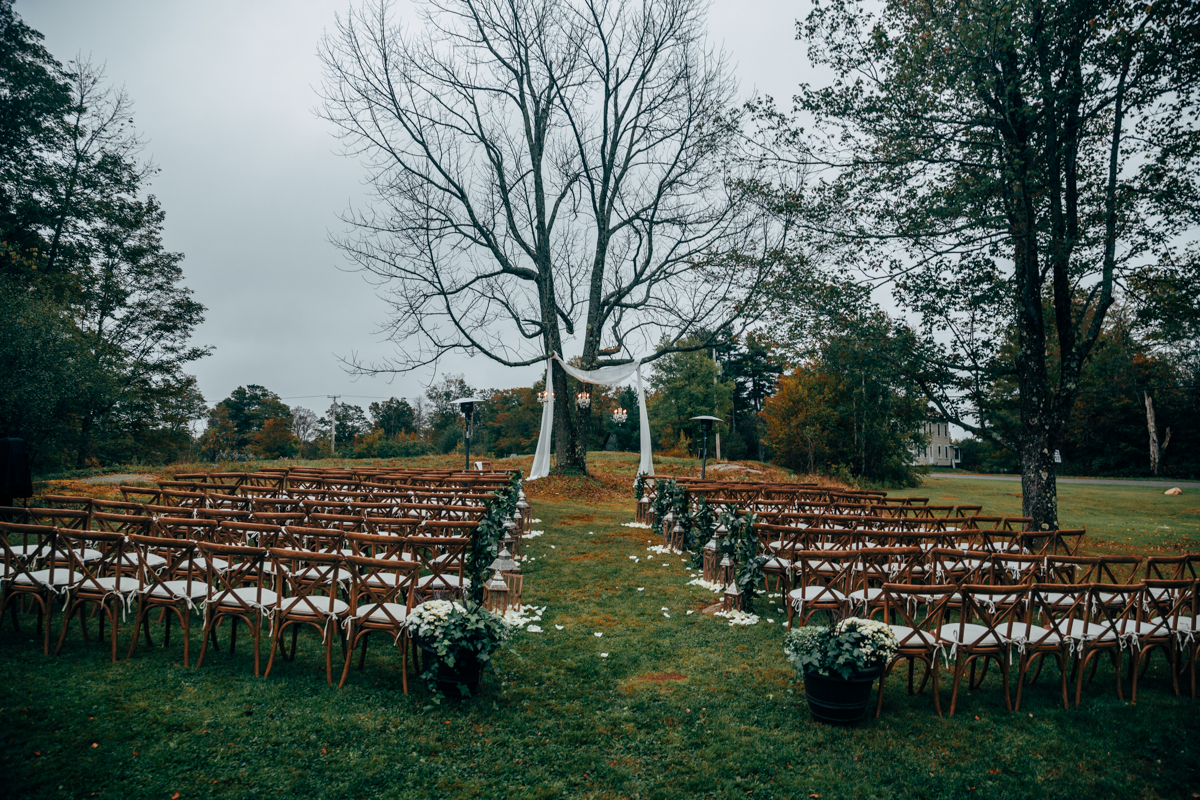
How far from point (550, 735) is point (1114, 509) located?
2219cm

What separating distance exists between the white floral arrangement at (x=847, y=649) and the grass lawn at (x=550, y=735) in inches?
16.9

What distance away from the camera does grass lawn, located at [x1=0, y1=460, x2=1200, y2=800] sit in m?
3.07

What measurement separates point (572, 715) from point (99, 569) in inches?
153

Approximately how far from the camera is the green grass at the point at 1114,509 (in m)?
12.5

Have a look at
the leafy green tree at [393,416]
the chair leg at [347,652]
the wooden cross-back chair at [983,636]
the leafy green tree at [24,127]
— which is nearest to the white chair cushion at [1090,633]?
the wooden cross-back chair at [983,636]

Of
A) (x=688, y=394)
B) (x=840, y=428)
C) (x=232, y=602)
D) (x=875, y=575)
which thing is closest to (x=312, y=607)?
(x=232, y=602)

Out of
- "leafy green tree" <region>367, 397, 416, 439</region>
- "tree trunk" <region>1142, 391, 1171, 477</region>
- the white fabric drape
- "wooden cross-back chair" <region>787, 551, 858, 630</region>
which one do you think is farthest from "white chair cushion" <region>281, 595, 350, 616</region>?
"leafy green tree" <region>367, 397, 416, 439</region>

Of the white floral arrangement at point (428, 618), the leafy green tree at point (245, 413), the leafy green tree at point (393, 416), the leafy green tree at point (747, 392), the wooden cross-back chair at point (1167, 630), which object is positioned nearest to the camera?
the white floral arrangement at point (428, 618)

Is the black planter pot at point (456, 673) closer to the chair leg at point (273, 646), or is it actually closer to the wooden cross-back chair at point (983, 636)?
the chair leg at point (273, 646)

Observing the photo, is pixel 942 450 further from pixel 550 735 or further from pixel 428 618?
pixel 428 618

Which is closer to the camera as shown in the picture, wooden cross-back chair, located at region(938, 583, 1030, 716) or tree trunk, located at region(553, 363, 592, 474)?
wooden cross-back chair, located at region(938, 583, 1030, 716)

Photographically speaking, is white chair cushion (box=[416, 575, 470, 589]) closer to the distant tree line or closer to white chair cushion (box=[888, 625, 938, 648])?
white chair cushion (box=[888, 625, 938, 648])

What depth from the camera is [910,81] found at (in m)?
9.90

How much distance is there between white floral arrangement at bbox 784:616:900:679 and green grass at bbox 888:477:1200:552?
10.7 meters
